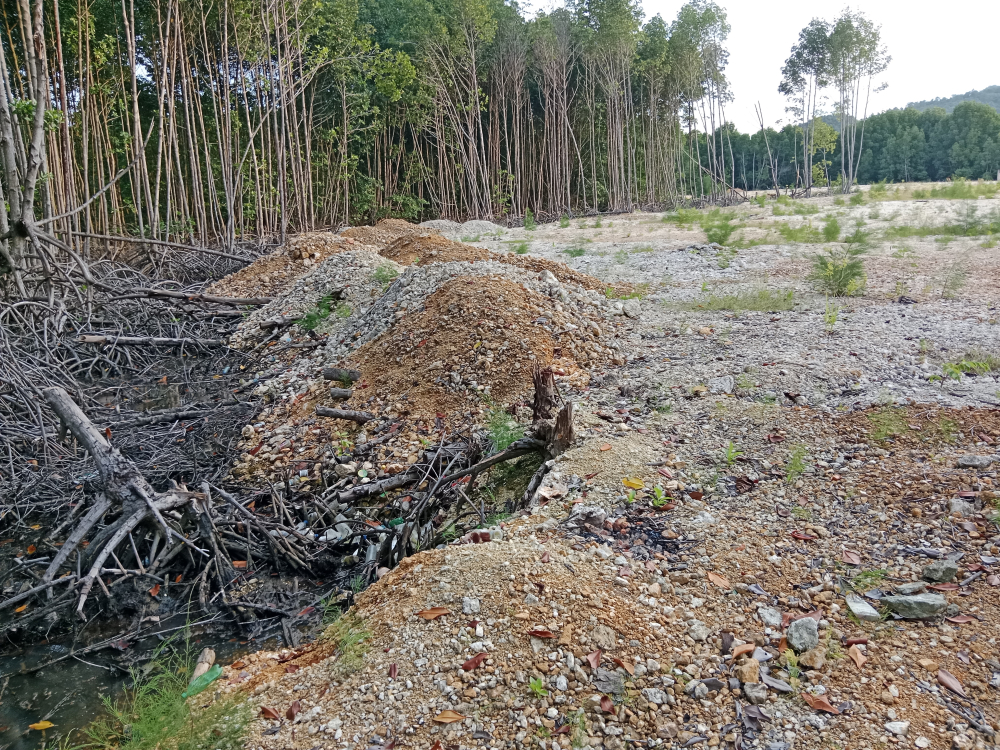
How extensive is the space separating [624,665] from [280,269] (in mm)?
7568

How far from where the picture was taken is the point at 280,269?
822 cm

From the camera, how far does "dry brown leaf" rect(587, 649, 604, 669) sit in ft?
5.97

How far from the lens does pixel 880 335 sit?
14.4ft

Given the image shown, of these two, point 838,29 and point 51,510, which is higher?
point 838,29

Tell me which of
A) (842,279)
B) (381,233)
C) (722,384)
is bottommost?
(722,384)

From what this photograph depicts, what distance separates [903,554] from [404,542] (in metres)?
2.02

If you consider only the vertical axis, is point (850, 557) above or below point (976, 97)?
below

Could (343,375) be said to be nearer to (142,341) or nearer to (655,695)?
(142,341)

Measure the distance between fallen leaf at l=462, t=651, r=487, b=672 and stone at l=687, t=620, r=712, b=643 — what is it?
0.66m

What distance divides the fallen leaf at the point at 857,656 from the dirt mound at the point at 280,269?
7164mm

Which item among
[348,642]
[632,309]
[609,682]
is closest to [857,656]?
[609,682]

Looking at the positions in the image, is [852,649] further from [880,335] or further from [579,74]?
[579,74]

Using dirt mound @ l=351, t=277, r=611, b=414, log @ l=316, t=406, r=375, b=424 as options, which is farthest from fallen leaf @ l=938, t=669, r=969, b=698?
log @ l=316, t=406, r=375, b=424

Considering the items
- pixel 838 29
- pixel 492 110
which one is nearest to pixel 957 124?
pixel 838 29
